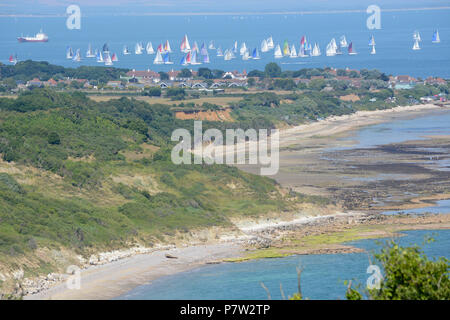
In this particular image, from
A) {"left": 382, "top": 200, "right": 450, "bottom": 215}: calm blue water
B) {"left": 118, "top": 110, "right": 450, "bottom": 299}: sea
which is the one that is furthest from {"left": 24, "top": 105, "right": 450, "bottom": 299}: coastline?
{"left": 382, "top": 200, "right": 450, "bottom": 215}: calm blue water

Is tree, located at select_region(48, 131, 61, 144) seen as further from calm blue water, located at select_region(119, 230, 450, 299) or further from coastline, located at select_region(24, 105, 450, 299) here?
calm blue water, located at select_region(119, 230, 450, 299)

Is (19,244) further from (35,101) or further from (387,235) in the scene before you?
(35,101)

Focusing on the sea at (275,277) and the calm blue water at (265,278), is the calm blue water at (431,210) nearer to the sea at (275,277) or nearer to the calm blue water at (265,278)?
the sea at (275,277)

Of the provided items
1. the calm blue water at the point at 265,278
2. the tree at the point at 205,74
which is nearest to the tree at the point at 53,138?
the calm blue water at the point at 265,278

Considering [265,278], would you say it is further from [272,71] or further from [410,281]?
[272,71]

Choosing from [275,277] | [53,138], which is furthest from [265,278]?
[53,138]
